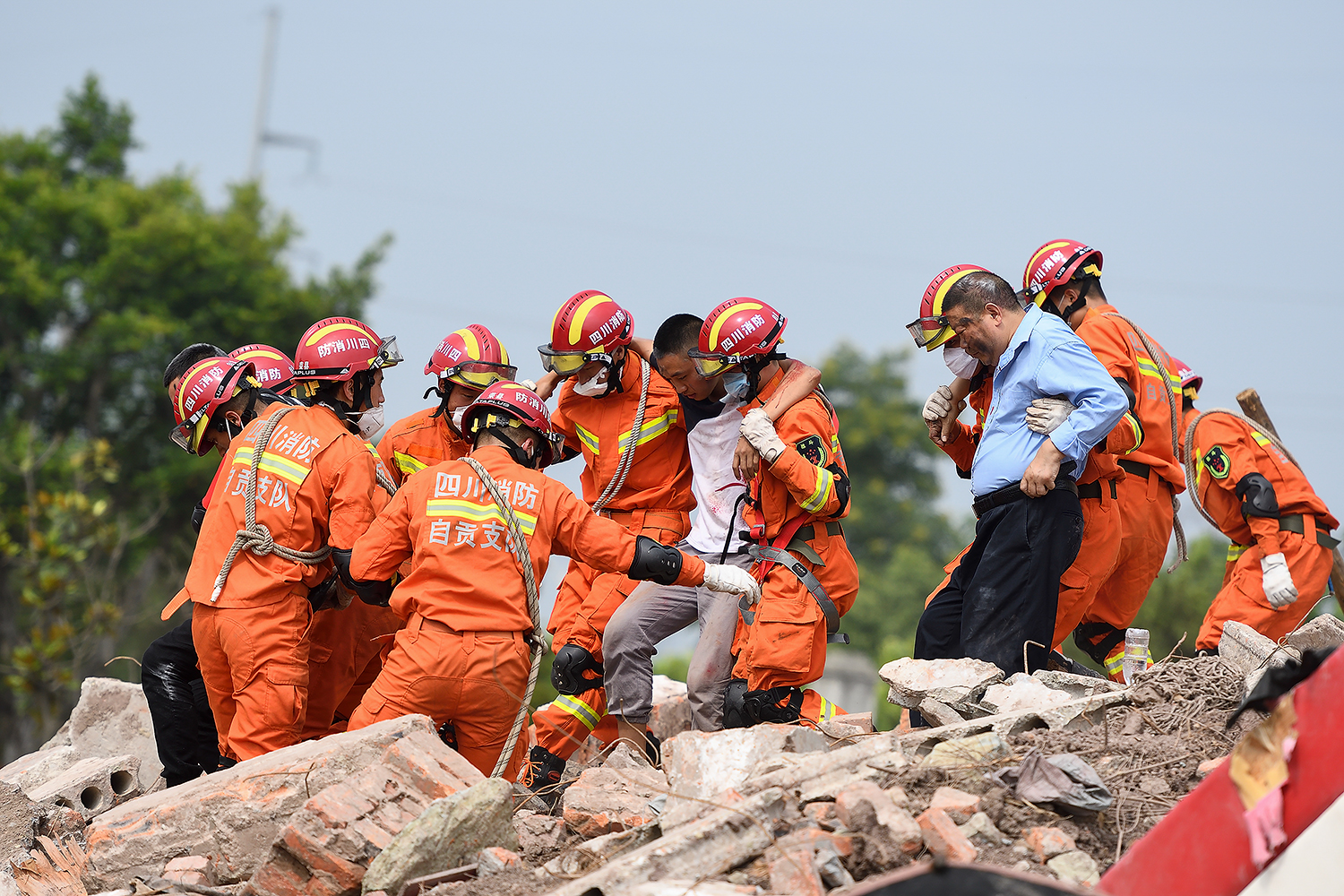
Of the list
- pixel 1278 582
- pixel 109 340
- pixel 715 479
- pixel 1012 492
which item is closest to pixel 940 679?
pixel 1012 492

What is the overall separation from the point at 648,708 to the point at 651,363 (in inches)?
72.9

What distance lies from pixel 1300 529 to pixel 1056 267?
6.86 feet

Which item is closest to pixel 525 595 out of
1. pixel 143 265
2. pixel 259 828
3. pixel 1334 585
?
pixel 259 828

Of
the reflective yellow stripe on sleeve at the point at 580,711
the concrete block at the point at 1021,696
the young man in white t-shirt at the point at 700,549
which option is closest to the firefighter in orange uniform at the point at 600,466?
the reflective yellow stripe on sleeve at the point at 580,711

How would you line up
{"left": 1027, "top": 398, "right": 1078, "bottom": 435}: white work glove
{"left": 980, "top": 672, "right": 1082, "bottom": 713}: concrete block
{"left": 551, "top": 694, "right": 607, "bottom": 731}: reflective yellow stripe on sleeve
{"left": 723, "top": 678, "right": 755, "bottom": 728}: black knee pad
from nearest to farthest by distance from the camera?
1. {"left": 980, "top": 672, "right": 1082, "bottom": 713}: concrete block
2. {"left": 1027, "top": 398, "right": 1078, "bottom": 435}: white work glove
3. {"left": 723, "top": 678, "right": 755, "bottom": 728}: black knee pad
4. {"left": 551, "top": 694, "right": 607, "bottom": 731}: reflective yellow stripe on sleeve

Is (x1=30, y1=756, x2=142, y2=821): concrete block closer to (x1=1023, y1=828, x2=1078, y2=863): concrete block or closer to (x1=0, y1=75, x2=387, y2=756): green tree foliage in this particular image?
(x1=1023, y1=828, x2=1078, y2=863): concrete block

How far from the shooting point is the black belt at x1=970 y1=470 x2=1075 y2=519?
554 cm

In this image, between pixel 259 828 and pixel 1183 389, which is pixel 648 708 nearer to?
pixel 259 828

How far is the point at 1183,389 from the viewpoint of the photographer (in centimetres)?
749

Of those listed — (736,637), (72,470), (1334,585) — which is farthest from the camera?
(72,470)

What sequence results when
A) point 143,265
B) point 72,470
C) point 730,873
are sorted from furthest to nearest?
1. point 143,265
2. point 72,470
3. point 730,873

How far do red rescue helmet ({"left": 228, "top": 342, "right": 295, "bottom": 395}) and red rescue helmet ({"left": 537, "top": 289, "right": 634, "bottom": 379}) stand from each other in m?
1.32

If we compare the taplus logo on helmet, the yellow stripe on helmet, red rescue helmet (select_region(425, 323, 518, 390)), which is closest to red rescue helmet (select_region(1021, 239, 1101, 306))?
the taplus logo on helmet

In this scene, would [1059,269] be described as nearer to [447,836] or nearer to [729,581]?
[729,581]
